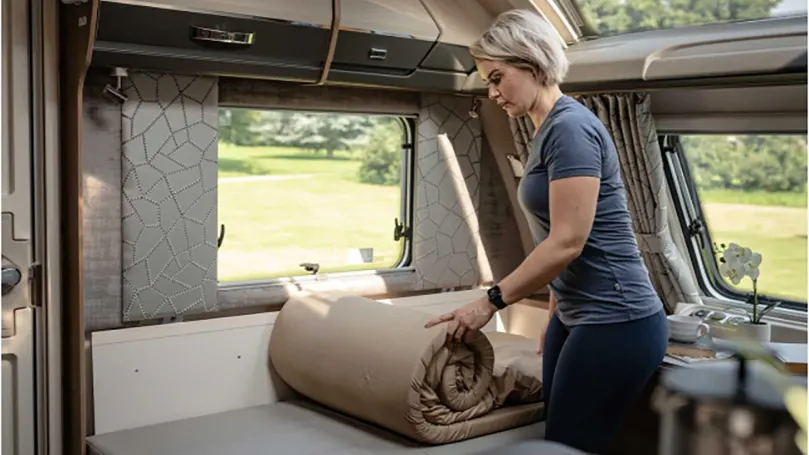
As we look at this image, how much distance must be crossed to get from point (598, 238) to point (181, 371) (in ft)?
5.32

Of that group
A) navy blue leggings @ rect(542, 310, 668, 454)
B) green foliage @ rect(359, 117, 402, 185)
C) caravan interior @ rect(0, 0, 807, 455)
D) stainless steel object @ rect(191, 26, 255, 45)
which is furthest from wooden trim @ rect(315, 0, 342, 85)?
navy blue leggings @ rect(542, 310, 668, 454)

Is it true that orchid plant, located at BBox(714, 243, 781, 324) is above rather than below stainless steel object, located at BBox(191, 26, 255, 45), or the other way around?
below

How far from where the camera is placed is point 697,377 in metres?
1.02

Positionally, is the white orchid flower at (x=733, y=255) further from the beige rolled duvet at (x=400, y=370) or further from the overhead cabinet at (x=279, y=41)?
the overhead cabinet at (x=279, y=41)

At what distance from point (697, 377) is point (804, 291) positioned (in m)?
2.55

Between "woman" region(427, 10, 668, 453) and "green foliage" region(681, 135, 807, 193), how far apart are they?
98 cm

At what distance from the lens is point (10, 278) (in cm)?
282

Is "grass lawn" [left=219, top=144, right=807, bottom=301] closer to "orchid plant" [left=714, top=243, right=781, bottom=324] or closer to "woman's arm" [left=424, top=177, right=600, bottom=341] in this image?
"orchid plant" [left=714, top=243, right=781, bottom=324]

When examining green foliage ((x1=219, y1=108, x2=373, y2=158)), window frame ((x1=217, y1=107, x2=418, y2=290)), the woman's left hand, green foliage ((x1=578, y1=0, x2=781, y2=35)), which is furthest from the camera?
window frame ((x1=217, y1=107, x2=418, y2=290))

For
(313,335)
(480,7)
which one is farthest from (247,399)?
(480,7)

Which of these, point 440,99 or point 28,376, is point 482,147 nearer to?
point 440,99

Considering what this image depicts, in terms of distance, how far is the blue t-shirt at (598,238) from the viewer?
237cm

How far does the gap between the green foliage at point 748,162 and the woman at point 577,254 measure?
3.20 ft

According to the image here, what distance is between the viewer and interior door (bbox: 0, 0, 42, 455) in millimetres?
2830
